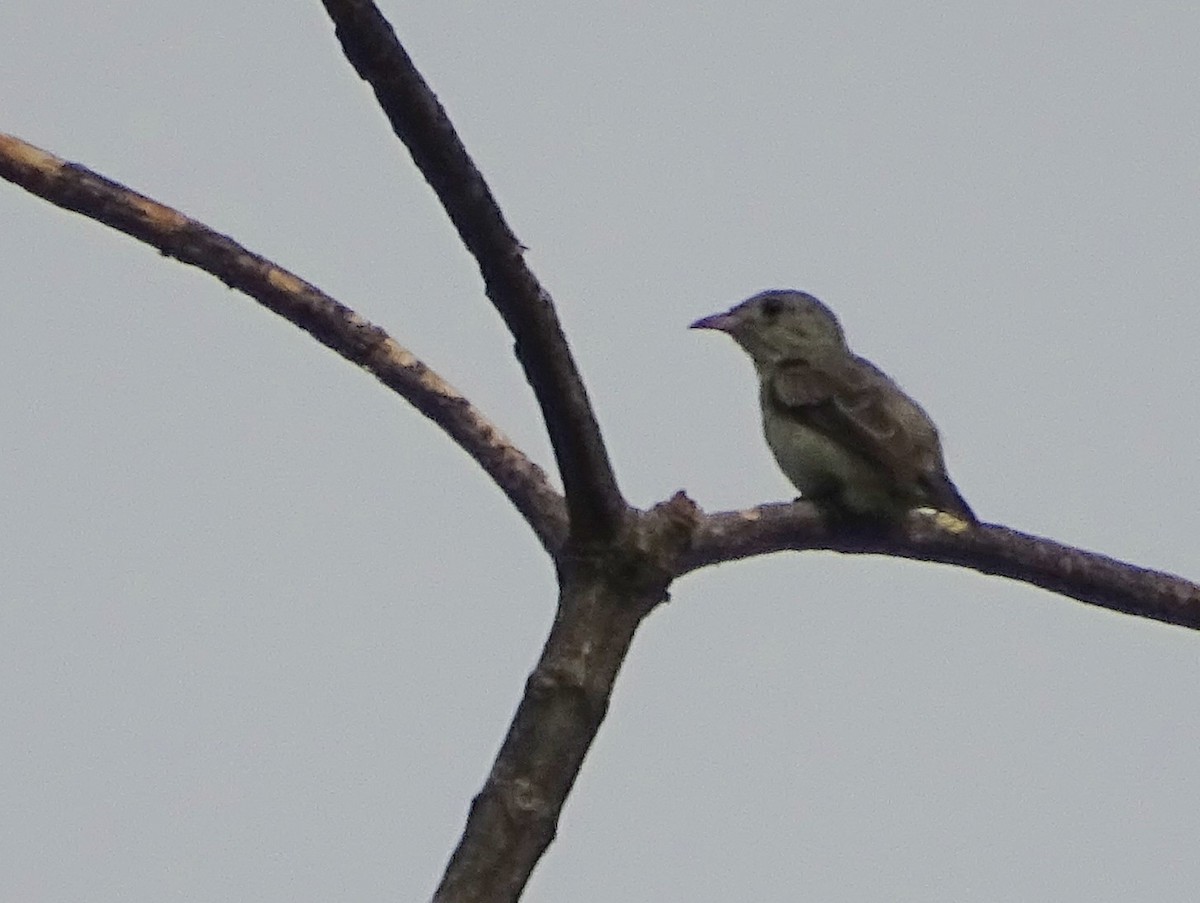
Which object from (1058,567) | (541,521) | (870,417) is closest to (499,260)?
(541,521)

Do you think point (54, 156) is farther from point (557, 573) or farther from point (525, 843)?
point (525, 843)

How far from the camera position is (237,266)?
15.7ft

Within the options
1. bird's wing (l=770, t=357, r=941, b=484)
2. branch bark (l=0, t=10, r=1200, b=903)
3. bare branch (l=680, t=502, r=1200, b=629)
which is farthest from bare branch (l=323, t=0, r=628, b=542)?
bird's wing (l=770, t=357, r=941, b=484)

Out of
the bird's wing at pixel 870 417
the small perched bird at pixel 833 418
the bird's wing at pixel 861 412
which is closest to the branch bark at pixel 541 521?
the small perched bird at pixel 833 418

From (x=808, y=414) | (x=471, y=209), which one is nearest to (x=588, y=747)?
(x=471, y=209)

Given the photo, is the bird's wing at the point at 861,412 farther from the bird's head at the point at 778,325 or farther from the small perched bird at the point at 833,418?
the bird's head at the point at 778,325

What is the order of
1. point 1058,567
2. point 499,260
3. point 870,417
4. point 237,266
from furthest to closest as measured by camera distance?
point 870,417 → point 237,266 → point 1058,567 → point 499,260

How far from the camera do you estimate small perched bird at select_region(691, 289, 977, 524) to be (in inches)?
221

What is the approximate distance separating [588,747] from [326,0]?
5.85ft

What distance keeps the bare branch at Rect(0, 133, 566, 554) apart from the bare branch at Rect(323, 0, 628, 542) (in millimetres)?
598

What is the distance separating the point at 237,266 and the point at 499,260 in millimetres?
1431

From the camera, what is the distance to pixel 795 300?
7.64m

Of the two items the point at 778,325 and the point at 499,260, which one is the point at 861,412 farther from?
the point at 499,260

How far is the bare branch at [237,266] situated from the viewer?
15.5ft
